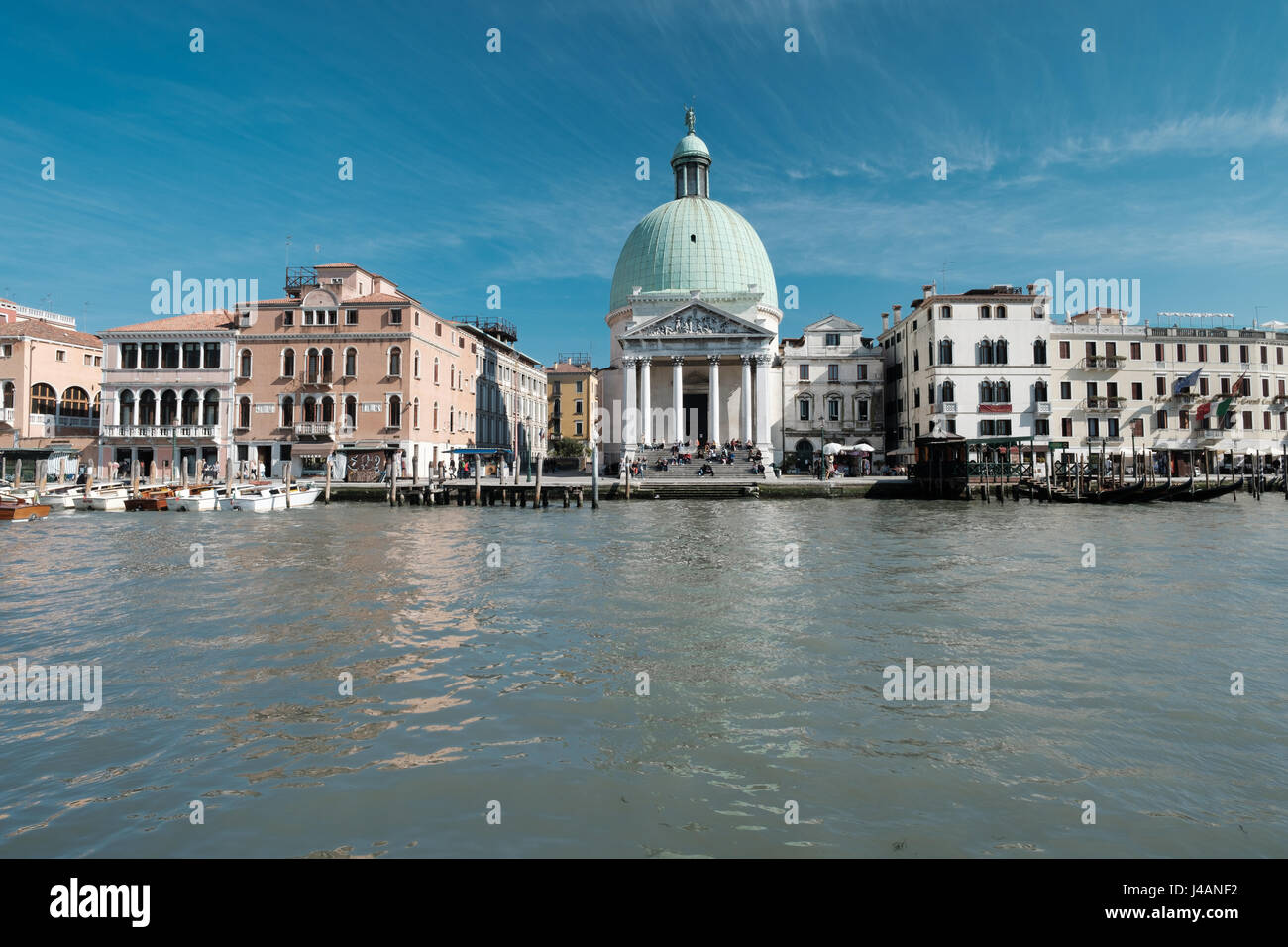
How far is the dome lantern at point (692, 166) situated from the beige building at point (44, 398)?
44.2 metres

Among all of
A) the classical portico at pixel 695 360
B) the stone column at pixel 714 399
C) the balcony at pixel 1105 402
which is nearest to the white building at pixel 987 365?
the balcony at pixel 1105 402

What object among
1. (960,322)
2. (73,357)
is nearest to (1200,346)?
(960,322)

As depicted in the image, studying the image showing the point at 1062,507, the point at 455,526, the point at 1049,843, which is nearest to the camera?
the point at 1049,843

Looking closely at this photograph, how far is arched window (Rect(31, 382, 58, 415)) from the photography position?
4597cm

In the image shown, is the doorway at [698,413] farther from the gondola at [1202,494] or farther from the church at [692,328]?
the gondola at [1202,494]

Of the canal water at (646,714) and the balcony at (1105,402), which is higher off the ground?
the balcony at (1105,402)

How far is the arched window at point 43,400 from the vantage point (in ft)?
151

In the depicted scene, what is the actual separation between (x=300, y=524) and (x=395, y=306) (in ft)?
72.3

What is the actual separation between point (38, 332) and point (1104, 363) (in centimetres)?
6835

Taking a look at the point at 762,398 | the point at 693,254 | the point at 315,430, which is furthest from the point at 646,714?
the point at 693,254

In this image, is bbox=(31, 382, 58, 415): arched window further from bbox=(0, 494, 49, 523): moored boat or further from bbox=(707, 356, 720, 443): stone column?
bbox=(707, 356, 720, 443): stone column

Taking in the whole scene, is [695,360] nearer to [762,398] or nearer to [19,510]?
[762,398]
